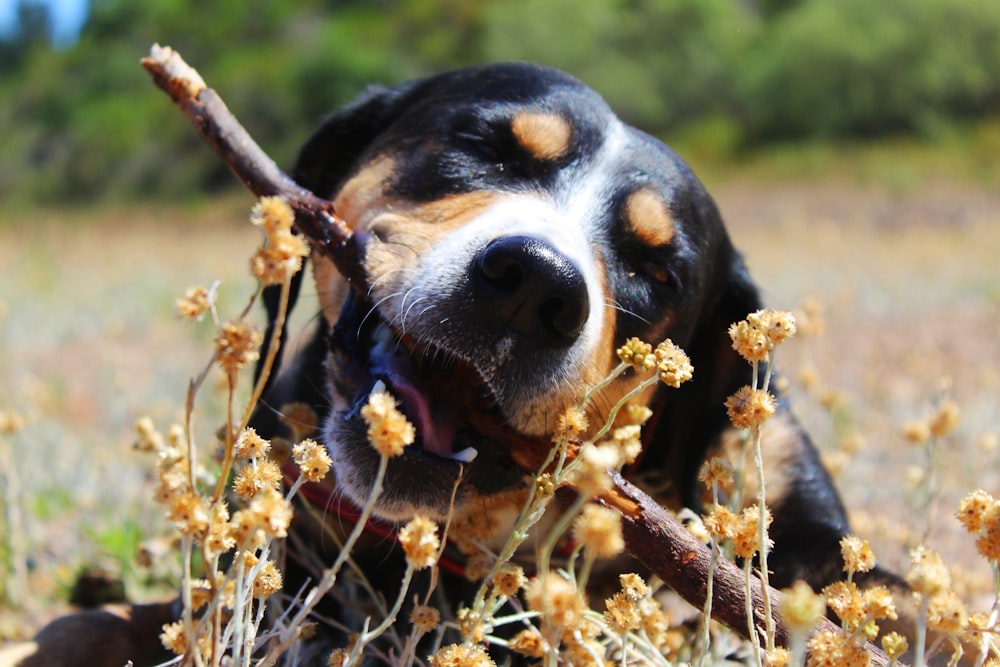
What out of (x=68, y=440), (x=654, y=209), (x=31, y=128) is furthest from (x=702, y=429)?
(x=31, y=128)

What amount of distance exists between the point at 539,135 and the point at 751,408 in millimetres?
1282

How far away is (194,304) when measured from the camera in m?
1.41

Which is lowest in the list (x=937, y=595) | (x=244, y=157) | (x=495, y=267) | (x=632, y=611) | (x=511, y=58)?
(x=511, y=58)

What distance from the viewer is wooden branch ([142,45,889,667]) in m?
1.66

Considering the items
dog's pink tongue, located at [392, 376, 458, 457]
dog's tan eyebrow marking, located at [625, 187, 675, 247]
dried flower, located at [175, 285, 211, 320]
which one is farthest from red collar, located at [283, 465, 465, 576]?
dog's tan eyebrow marking, located at [625, 187, 675, 247]

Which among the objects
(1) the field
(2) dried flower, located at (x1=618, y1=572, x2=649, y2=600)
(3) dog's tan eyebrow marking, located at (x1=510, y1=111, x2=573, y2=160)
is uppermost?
(3) dog's tan eyebrow marking, located at (x1=510, y1=111, x2=573, y2=160)

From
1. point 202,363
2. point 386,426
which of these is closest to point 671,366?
point 386,426

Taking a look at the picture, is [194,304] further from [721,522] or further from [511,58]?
[511,58]

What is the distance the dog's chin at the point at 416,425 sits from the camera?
1979mm

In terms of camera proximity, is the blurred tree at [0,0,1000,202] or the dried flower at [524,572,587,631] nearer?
the dried flower at [524,572,587,631]

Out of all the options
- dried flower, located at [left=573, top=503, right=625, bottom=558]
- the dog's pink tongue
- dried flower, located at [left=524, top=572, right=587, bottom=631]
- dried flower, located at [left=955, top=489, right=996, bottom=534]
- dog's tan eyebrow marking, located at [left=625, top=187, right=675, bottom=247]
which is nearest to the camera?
dried flower, located at [left=573, top=503, right=625, bottom=558]

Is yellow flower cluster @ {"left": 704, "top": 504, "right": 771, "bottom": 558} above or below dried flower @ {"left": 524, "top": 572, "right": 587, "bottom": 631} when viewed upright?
below

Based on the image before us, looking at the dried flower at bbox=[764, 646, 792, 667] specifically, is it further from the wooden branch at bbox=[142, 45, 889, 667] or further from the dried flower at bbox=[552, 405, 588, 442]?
the dried flower at bbox=[552, 405, 588, 442]

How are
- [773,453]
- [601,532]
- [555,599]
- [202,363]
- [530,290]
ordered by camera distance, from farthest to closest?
[202,363] → [773,453] → [530,290] → [555,599] → [601,532]
